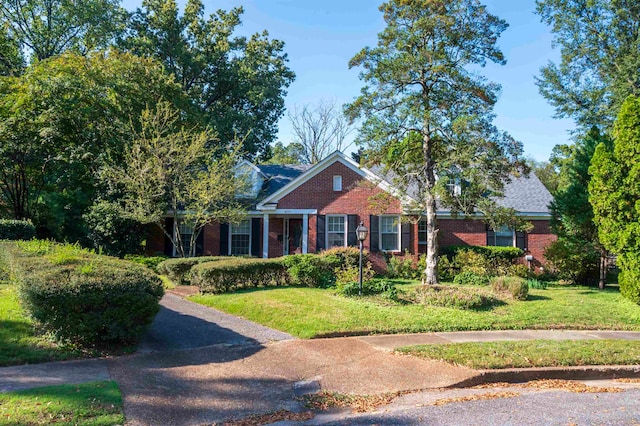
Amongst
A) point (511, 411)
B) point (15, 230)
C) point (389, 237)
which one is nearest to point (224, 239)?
point (389, 237)

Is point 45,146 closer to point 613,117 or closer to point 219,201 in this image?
point 219,201

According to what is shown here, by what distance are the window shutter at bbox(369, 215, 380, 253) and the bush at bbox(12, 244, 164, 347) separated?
39.1 feet

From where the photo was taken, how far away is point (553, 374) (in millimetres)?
6891

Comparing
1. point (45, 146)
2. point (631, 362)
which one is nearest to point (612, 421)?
point (631, 362)

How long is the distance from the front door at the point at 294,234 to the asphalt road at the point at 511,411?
47.3 ft

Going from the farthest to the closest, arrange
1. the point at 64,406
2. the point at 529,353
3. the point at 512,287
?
the point at 512,287 → the point at 529,353 → the point at 64,406

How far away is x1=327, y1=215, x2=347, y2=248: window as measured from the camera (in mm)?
18712

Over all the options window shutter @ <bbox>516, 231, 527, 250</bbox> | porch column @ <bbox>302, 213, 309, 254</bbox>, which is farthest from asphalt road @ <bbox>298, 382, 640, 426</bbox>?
window shutter @ <bbox>516, 231, 527, 250</bbox>

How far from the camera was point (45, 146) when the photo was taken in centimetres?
1950

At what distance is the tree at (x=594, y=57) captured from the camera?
2497 cm

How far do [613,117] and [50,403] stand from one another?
3019cm

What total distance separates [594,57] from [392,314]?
25.5 meters

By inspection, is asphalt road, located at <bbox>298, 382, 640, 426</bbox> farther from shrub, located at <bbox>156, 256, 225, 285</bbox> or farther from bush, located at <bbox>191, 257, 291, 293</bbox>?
shrub, located at <bbox>156, 256, 225, 285</bbox>

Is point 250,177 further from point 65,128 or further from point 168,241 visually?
point 65,128
